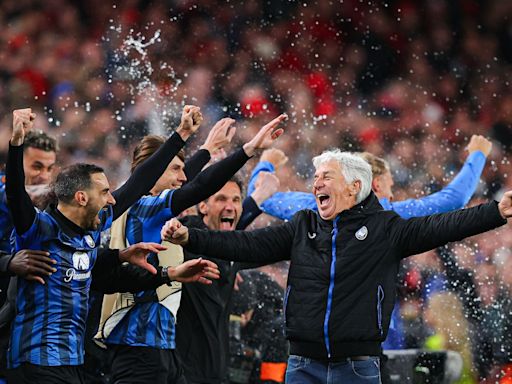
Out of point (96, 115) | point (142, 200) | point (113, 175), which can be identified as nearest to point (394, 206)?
point (142, 200)

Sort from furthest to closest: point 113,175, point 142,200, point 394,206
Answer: point 113,175, point 394,206, point 142,200

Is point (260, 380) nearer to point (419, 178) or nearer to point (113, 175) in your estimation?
point (113, 175)

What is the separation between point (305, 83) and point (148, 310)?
16.8ft

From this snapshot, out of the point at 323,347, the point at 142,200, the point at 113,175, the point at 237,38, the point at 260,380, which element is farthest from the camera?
the point at 237,38

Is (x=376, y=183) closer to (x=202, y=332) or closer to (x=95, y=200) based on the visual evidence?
(x=202, y=332)

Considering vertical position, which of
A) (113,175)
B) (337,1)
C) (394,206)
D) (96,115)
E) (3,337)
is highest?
(337,1)

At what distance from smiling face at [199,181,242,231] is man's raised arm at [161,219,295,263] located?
99cm

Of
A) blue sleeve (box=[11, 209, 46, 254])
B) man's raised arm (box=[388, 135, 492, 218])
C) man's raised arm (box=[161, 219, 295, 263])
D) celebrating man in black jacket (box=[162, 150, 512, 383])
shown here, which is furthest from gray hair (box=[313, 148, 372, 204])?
blue sleeve (box=[11, 209, 46, 254])

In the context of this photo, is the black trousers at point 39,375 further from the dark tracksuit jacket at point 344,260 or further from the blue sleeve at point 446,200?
the blue sleeve at point 446,200

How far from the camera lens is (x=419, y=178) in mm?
7887

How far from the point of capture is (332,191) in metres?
3.17

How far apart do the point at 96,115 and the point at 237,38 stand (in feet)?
5.33

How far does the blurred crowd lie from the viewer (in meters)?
7.57

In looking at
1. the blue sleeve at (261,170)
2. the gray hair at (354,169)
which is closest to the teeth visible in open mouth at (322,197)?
the gray hair at (354,169)
